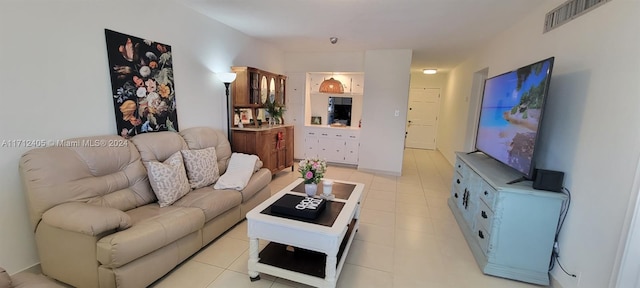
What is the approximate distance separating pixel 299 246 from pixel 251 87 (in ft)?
9.60

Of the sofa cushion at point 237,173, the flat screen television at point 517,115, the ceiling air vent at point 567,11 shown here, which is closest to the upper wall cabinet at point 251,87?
the sofa cushion at point 237,173

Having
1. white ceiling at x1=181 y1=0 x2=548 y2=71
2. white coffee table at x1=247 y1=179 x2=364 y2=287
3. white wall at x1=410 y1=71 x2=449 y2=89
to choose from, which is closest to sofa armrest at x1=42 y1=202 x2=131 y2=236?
white coffee table at x1=247 y1=179 x2=364 y2=287

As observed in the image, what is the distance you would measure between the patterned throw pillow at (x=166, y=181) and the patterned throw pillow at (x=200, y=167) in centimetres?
20

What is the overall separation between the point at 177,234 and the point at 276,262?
77 cm

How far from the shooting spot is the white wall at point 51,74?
1.81 metres

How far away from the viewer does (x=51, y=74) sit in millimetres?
2004

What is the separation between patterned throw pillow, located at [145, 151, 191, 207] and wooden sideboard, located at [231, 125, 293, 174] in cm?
151

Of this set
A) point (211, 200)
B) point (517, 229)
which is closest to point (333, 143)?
point (211, 200)

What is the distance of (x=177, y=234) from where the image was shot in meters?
1.96

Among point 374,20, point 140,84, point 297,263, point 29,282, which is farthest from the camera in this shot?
point 374,20

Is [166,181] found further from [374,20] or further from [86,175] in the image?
[374,20]

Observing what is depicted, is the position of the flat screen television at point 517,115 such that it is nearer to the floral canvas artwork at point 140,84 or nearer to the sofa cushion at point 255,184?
the sofa cushion at point 255,184

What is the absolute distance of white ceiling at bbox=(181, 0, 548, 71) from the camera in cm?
275

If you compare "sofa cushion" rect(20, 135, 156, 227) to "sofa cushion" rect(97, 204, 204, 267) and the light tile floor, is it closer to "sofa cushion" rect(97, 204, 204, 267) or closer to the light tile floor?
"sofa cushion" rect(97, 204, 204, 267)
